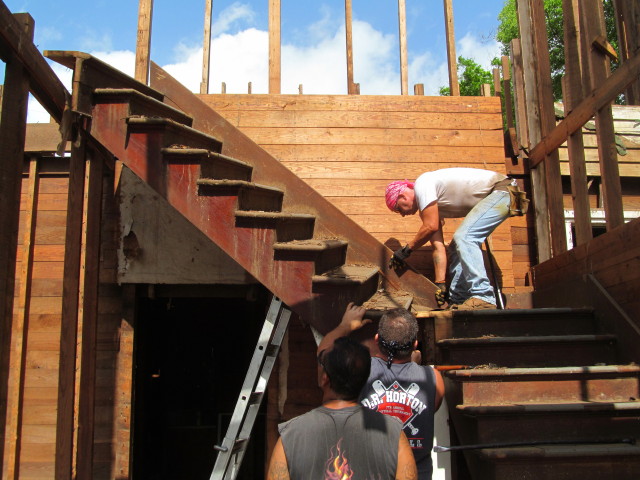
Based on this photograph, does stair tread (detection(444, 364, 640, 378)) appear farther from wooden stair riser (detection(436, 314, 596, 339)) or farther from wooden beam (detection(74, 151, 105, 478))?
wooden beam (detection(74, 151, 105, 478))

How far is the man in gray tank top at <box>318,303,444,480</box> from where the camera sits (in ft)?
8.75

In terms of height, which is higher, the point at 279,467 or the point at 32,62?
the point at 32,62

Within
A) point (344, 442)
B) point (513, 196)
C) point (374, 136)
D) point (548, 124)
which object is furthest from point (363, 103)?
point (344, 442)

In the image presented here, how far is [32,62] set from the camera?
3.22 metres

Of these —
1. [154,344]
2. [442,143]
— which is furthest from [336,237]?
[154,344]

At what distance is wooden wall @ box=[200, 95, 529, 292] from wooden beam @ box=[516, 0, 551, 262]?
21 cm

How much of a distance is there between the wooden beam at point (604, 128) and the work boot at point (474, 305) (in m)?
0.96

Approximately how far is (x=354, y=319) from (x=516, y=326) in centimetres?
115

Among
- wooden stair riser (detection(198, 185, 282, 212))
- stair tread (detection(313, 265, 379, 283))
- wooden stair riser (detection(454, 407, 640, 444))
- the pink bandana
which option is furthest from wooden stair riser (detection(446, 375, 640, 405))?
the pink bandana

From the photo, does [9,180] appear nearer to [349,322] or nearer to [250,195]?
[250,195]

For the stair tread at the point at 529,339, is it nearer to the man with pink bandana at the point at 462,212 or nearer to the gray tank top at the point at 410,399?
the man with pink bandana at the point at 462,212

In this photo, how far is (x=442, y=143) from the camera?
18.3 ft

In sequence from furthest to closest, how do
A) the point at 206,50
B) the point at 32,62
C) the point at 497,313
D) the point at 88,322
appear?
the point at 206,50 → the point at 88,322 → the point at 497,313 → the point at 32,62

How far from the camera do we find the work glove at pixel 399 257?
14.1 feet
